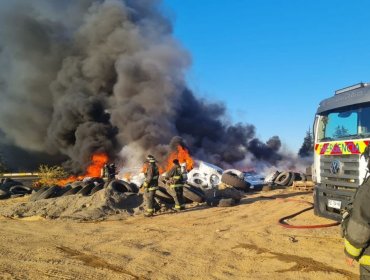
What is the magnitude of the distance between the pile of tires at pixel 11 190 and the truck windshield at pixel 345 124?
42.5 feet

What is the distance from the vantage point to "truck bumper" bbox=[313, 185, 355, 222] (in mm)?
6641

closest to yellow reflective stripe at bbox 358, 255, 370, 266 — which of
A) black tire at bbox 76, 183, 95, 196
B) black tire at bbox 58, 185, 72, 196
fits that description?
black tire at bbox 76, 183, 95, 196

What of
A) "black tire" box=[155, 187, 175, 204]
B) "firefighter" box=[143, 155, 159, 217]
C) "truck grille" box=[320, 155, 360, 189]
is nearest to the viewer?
"truck grille" box=[320, 155, 360, 189]

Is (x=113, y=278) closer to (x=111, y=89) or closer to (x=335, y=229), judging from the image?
(x=335, y=229)

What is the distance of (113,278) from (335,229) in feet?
15.4

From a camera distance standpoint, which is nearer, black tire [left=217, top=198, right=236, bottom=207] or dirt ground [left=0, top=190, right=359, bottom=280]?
dirt ground [left=0, top=190, right=359, bottom=280]

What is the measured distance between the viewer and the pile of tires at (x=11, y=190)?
1588cm

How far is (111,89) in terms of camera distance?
34.3 meters

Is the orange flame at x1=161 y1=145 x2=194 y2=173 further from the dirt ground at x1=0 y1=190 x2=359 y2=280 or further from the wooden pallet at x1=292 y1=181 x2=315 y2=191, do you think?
the dirt ground at x1=0 y1=190 x2=359 y2=280

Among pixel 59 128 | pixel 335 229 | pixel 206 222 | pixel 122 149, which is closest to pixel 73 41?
pixel 59 128

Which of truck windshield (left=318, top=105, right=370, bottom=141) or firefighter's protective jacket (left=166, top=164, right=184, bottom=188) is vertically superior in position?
truck windshield (left=318, top=105, right=370, bottom=141)

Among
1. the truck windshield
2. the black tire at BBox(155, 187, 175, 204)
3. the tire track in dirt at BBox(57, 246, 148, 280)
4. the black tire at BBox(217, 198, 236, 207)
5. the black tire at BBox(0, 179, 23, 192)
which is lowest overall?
the tire track in dirt at BBox(57, 246, 148, 280)

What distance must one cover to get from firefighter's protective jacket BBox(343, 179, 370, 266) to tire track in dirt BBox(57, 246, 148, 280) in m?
2.87

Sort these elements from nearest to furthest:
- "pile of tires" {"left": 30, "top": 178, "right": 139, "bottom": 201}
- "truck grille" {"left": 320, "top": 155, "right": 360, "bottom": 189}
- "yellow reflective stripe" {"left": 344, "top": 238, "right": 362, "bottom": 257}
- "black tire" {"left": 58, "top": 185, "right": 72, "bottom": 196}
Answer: "yellow reflective stripe" {"left": 344, "top": 238, "right": 362, "bottom": 257} → "truck grille" {"left": 320, "top": 155, "right": 360, "bottom": 189} → "pile of tires" {"left": 30, "top": 178, "right": 139, "bottom": 201} → "black tire" {"left": 58, "top": 185, "right": 72, "bottom": 196}
